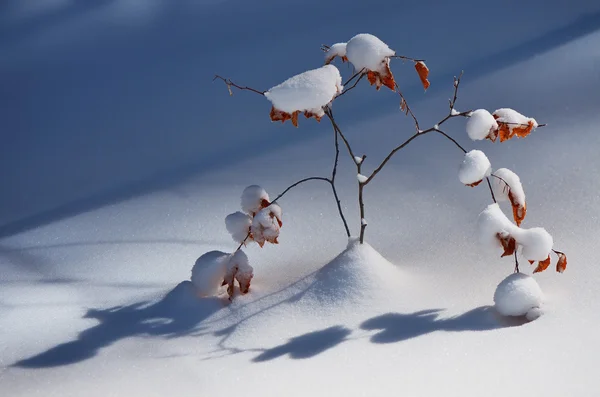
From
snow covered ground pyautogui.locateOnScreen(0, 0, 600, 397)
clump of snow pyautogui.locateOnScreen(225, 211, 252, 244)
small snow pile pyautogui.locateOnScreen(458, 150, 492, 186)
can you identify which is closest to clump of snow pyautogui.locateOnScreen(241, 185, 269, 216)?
clump of snow pyautogui.locateOnScreen(225, 211, 252, 244)

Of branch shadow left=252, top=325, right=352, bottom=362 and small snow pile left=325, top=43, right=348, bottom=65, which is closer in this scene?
branch shadow left=252, top=325, right=352, bottom=362

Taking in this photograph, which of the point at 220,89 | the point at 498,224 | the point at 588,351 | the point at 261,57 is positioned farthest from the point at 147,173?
the point at 588,351

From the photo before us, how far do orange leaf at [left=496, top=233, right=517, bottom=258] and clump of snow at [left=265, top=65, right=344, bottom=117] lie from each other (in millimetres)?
434

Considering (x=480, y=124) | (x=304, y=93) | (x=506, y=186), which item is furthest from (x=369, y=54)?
(x=506, y=186)

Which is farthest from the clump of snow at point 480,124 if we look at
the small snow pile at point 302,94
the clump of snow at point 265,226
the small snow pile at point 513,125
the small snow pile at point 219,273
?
the small snow pile at point 219,273

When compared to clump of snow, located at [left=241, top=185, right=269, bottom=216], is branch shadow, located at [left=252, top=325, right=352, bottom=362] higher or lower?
lower

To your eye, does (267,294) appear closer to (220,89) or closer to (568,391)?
(568,391)

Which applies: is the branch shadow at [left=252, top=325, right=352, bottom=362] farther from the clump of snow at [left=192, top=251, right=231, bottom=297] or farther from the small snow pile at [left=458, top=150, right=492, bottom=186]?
the small snow pile at [left=458, top=150, right=492, bottom=186]

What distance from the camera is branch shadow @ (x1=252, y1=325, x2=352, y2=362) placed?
5.06 feet

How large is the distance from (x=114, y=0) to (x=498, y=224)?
2739 mm

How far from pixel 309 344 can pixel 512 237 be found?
1.48 feet

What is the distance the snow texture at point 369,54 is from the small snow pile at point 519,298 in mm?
491

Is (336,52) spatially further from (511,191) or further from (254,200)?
(511,191)

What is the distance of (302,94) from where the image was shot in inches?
61.2
